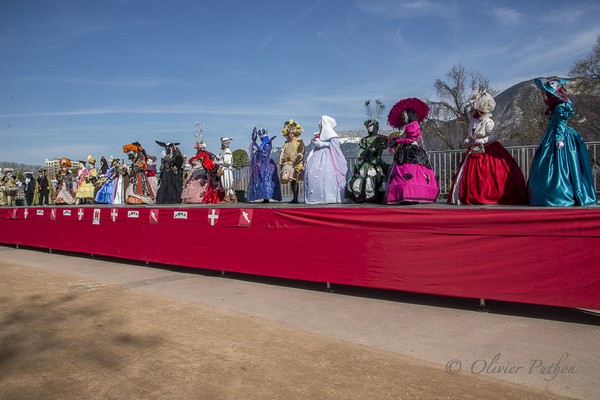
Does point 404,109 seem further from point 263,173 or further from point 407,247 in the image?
point 263,173

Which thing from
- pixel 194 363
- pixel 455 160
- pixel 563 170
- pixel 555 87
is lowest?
pixel 194 363

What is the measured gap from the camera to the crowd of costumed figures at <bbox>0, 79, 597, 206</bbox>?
4.85 metres

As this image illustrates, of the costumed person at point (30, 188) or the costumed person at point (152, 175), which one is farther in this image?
the costumed person at point (30, 188)

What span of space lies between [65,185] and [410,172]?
546 inches

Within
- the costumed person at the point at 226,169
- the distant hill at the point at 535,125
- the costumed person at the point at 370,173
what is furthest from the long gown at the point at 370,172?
the distant hill at the point at 535,125

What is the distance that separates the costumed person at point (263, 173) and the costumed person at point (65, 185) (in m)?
9.76

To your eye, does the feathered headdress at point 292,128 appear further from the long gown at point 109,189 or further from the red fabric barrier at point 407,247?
the long gown at point 109,189

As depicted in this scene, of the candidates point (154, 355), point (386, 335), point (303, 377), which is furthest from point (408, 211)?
point (154, 355)

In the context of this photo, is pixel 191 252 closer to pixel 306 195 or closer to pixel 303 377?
pixel 306 195

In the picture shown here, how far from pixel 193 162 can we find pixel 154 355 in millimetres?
7412

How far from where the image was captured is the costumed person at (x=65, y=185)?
15843mm

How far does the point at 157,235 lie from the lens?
7.90 metres

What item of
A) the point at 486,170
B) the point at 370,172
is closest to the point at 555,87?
the point at 486,170

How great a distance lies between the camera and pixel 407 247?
4926 mm
